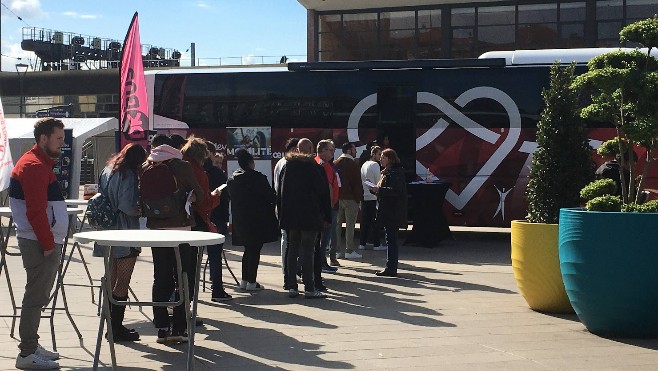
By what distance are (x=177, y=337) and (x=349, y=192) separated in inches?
281

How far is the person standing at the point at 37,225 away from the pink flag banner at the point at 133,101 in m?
7.01

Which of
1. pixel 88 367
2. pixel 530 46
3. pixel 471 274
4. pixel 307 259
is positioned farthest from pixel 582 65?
pixel 530 46

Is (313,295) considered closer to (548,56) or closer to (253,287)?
(253,287)

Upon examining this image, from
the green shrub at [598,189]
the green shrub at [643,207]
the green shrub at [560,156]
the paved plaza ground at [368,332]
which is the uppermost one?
the green shrub at [560,156]

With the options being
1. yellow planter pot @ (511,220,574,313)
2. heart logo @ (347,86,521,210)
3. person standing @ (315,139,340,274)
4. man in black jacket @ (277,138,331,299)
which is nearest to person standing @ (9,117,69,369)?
man in black jacket @ (277,138,331,299)

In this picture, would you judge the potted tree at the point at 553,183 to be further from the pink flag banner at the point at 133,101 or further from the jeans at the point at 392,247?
the pink flag banner at the point at 133,101

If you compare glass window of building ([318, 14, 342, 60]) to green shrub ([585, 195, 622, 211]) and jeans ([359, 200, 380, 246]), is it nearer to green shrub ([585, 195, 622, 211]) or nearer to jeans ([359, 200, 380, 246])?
jeans ([359, 200, 380, 246])

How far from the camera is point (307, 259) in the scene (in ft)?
36.7

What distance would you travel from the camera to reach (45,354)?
7.46 m

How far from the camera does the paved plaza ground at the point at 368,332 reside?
7.69 m

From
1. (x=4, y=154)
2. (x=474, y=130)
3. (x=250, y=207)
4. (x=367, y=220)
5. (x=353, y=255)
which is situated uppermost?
(x=474, y=130)

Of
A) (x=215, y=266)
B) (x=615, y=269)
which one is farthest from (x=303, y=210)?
(x=615, y=269)

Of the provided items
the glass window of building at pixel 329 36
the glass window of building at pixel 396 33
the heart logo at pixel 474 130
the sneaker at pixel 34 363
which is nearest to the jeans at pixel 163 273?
the sneaker at pixel 34 363

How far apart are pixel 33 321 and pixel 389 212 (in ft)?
21.5
